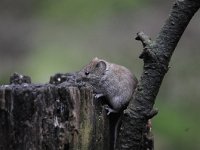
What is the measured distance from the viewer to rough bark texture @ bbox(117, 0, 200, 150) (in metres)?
4.38

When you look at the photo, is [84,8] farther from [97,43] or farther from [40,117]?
[40,117]

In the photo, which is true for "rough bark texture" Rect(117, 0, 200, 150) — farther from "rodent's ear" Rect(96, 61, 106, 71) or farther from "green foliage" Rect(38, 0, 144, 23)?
"green foliage" Rect(38, 0, 144, 23)

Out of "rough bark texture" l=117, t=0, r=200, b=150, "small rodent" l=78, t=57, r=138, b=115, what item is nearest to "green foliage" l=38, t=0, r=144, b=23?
"small rodent" l=78, t=57, r=138, b=115

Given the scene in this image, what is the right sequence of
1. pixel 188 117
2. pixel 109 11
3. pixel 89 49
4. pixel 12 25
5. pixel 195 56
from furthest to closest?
pixel 12 25
pixel 109 11
pixel 89 49
pixel 195 56
pixel 188 117

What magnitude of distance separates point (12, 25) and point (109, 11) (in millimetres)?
1917

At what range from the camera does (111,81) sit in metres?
4.94

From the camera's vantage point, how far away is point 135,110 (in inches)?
173

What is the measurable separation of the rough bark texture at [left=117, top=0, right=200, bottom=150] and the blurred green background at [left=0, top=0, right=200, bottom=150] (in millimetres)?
3531

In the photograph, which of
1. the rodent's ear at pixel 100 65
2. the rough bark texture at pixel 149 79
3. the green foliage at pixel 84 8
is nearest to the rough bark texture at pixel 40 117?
the rough bark texture at pixel 149 79

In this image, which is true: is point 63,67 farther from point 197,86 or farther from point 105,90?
point 105,90

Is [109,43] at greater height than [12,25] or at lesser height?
lesser

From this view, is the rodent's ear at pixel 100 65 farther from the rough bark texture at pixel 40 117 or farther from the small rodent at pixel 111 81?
the rough bark texture at pixel 40 117

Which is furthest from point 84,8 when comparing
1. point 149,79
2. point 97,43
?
point 149,79

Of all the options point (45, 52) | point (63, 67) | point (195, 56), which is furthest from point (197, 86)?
point (45, 52)
